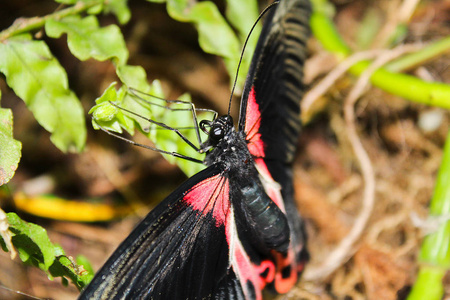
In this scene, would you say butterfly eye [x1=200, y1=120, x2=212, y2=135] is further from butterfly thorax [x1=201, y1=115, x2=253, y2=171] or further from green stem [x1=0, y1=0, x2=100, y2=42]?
green stem [x1=0, y1=0, x2=100, y2=42]

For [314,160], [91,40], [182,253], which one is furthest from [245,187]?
[314,160]

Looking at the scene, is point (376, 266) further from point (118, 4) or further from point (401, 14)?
point (118, 4)

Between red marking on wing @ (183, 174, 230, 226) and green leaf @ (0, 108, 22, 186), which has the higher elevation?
green leaf @ (0, 108, 22, 186)

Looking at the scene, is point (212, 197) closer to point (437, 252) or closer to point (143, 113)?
point (143, 113)

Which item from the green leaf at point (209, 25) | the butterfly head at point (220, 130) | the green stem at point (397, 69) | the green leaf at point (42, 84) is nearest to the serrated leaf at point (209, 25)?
the green leaf at point (209, 25)

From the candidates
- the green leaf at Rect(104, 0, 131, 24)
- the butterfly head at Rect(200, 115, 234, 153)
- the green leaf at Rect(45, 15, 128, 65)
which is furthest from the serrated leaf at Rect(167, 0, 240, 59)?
the butterfly head at Rect(200, 115, 234, 153)

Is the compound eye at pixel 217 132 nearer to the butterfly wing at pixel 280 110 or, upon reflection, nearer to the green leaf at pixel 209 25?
the butterfly wing at pixel 280 110
